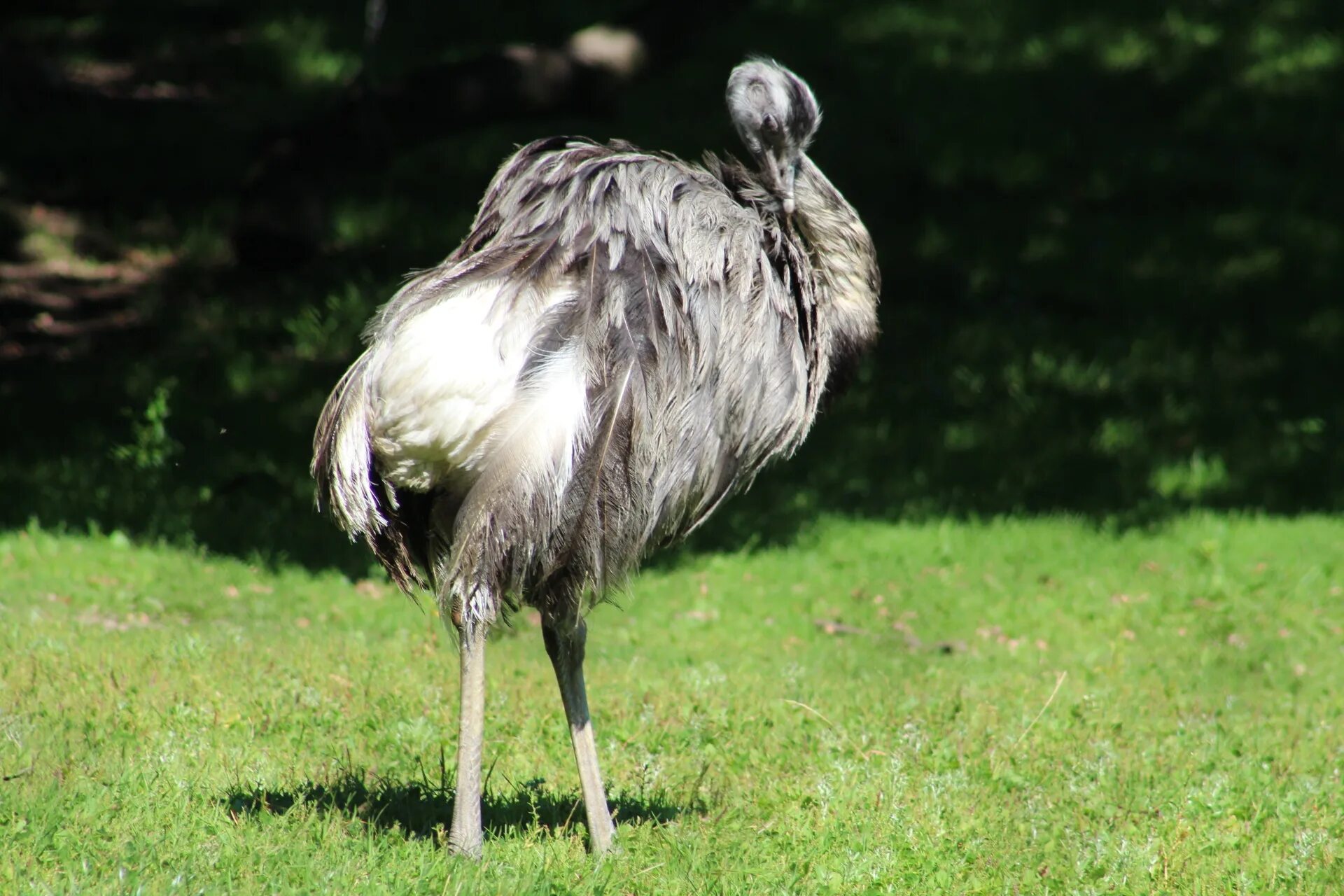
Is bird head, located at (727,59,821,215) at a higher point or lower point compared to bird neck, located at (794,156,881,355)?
higher

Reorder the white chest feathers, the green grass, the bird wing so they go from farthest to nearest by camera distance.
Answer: the green grass → the bird wing → the white chest feathers

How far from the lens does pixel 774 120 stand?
19.0ft

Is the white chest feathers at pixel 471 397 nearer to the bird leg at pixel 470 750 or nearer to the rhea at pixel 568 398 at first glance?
the rhea at pixel 568 398

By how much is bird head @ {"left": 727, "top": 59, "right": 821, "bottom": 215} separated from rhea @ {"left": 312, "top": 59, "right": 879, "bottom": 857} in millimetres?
409

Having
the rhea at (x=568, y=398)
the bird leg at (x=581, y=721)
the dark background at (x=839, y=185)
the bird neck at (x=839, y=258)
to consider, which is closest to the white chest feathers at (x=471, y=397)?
the rhea at (x=568, y=398)

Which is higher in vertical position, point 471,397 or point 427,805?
point 471,397

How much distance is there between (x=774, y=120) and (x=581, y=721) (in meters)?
2.31

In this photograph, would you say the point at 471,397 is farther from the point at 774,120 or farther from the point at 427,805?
the point at 774,120

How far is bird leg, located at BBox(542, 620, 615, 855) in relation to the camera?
5.20 meters

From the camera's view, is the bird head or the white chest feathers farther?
the bird head

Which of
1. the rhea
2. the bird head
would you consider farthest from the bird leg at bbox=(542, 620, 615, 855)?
the bird head

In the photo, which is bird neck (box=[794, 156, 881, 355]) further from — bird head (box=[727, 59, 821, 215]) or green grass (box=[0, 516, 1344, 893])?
green grass (box=[0, 516, 1344, 893])

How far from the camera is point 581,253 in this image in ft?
16.0

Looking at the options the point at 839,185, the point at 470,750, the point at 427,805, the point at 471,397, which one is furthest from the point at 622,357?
the point at 839,185
